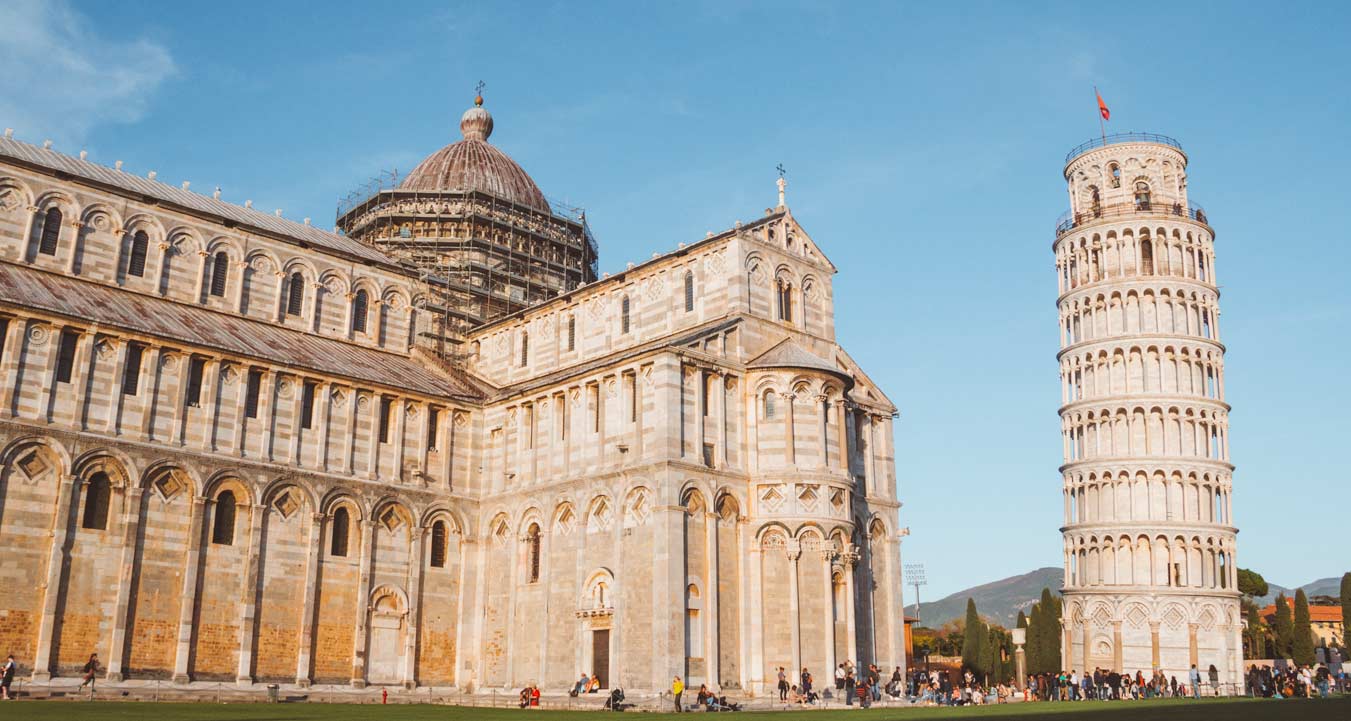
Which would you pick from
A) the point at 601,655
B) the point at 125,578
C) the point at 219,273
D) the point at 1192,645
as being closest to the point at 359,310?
the point at 219,273

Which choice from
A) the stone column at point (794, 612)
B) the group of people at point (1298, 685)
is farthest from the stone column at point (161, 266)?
the group of people at point (1298, 685)

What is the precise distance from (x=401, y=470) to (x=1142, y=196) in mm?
49187

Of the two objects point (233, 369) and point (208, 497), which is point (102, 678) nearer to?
point (208, 497)

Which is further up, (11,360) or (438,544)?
(11,360)

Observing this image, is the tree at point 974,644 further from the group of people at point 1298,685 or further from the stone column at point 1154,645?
the group of people at point 1298,685

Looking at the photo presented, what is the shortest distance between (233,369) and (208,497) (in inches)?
178

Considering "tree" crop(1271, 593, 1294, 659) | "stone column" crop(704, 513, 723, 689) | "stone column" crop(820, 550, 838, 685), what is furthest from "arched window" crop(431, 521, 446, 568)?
"tree" crop(1271, 593, 1294, 659)

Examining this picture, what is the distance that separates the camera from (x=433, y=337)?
51312mm

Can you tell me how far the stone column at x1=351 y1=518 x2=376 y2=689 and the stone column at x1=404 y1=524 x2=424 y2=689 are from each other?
5.17 feet

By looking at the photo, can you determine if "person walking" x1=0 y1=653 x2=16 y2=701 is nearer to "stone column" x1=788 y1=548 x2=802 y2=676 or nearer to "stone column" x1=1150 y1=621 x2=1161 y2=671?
"stone column" x1=788 y1=548 x2=802 y2=676

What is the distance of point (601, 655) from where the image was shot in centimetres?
3706

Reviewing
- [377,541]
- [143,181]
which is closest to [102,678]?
[377,541]

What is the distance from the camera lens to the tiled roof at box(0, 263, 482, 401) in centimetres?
3581

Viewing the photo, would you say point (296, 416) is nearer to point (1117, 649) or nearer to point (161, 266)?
point (161, 266)
